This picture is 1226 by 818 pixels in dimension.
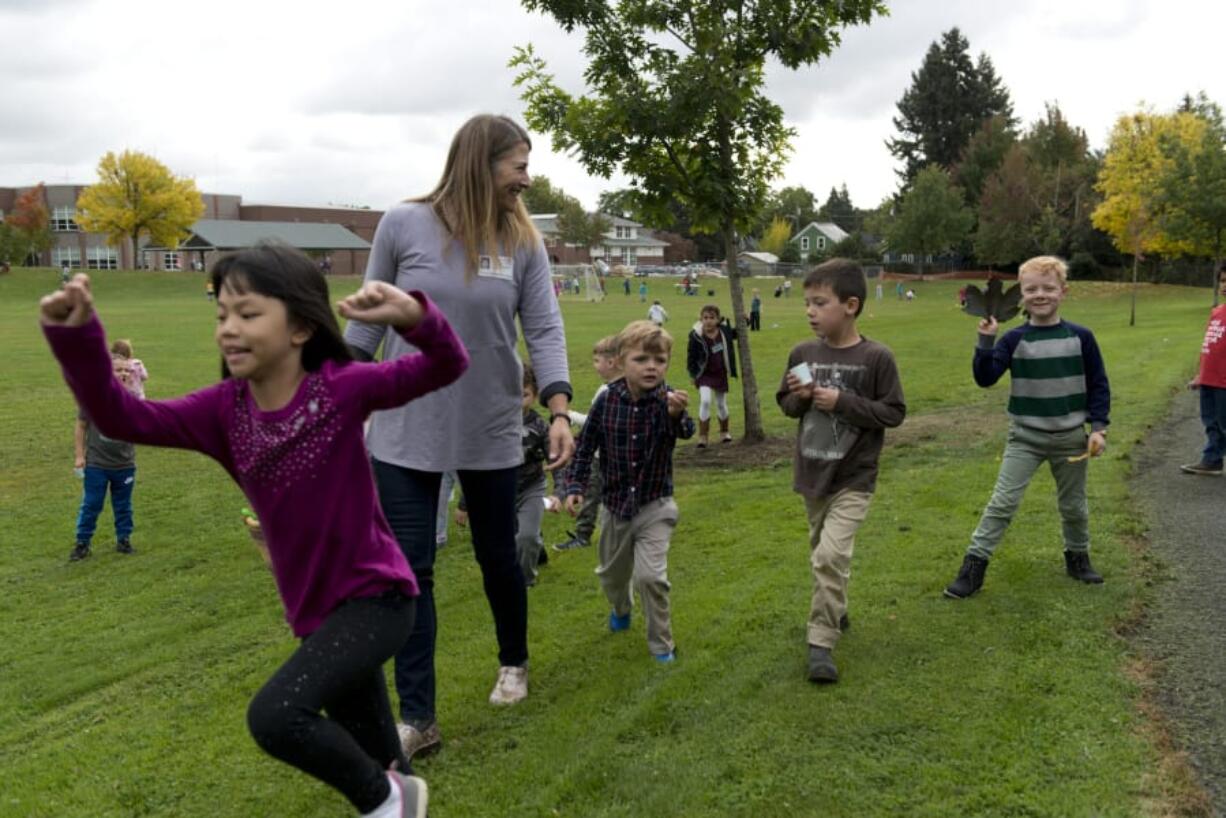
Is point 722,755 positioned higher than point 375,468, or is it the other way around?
point 375,468

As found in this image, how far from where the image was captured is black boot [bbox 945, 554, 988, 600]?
18.0 ft

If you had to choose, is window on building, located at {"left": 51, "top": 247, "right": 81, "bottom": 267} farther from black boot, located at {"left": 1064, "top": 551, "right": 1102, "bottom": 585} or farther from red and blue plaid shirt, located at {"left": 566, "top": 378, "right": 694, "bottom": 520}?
black boot, located at {"left": 1064, "top": 551, "right": 1102, "bottom": 585}

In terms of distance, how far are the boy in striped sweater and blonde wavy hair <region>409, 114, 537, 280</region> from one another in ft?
10.2

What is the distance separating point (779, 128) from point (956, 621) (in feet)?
24.4

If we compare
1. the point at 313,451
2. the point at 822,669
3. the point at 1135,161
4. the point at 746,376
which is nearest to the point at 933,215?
the point at 1135,161

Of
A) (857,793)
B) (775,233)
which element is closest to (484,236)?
(857,793)

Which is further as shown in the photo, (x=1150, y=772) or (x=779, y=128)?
(x=779, y=128)

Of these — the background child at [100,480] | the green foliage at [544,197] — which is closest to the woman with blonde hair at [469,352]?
the background child at [100,480]

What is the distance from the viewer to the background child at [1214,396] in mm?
9188

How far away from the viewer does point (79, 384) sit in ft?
7.89

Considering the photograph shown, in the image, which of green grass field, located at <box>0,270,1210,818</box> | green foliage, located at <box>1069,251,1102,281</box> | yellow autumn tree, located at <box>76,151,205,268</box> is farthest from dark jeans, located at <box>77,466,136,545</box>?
yellow autumn tree, located at <box>76,151,205,268</box>

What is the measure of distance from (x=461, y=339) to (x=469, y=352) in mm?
59

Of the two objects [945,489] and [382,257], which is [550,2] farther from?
[382,257]

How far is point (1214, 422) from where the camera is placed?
9.42 meters
